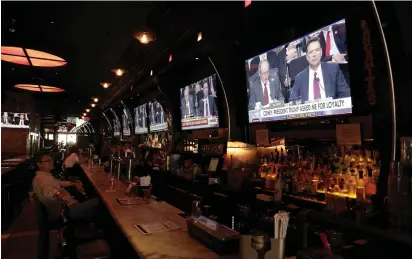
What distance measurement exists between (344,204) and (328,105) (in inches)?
28.6

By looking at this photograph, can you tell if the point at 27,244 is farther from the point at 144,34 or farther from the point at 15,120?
the point at 15,120

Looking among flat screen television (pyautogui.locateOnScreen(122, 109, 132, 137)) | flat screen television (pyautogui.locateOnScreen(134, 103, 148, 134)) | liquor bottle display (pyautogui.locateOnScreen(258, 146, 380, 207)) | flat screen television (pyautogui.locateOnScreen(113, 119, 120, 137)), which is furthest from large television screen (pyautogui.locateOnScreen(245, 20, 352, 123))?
flat screen television (pyautogui.locateOnScreen(113, 119, 120, 137))

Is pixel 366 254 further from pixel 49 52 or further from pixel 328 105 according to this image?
pixel 49 52

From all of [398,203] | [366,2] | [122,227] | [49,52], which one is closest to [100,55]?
[49,52]

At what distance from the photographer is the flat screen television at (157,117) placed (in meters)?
6.72

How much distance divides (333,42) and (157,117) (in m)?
5.32

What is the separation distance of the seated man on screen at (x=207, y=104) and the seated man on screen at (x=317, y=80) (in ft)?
5.51

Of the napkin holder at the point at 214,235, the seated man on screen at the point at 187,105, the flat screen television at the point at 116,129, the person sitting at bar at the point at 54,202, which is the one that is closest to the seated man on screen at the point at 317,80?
the napkin holder at the point at 214,235

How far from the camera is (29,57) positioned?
6.56 m

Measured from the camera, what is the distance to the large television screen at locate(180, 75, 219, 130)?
4188mm

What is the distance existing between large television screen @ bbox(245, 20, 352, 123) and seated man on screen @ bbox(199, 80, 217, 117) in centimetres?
103

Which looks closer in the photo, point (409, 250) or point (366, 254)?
point (409, 250)

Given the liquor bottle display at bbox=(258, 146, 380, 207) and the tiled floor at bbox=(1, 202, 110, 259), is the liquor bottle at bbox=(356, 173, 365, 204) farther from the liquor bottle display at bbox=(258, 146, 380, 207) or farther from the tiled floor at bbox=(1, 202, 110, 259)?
the tiled floor at bbox=(1, 202, 110, 259)

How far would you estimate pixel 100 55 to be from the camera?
730 centimetres
